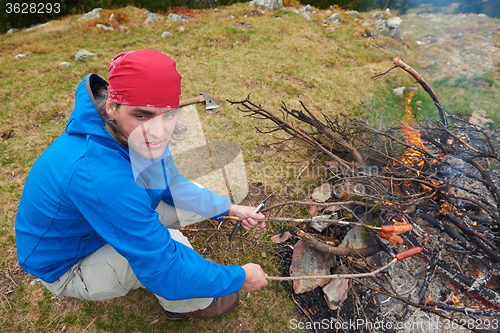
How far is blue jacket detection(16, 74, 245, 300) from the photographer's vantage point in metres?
1.31

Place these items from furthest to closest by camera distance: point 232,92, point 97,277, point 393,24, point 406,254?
point 393,24 < point 232,92 < point 406,254 < point 97,277

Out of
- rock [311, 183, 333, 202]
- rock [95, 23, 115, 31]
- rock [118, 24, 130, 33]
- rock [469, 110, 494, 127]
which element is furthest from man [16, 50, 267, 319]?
rock [95, 23, 115, 31]

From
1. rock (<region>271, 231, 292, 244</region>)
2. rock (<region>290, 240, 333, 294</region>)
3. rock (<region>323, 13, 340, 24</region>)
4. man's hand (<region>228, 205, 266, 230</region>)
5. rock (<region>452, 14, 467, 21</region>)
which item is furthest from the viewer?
rock (<region>452, 14, 467, 21</region>)

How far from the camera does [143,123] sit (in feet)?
4.54

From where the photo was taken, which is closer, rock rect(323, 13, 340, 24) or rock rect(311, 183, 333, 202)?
rock rect(311, 183, 333, 202)

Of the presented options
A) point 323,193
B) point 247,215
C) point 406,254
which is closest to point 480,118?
point 323,193

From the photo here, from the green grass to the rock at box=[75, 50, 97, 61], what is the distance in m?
0.16

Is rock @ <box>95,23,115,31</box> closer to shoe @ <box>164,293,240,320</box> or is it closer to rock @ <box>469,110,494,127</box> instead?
shoe @ <box>164,293,240,320</box>

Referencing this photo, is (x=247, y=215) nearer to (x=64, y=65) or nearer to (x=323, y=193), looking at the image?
(x=323, y=193)

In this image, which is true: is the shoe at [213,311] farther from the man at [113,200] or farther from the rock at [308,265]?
the rock at [308,265]

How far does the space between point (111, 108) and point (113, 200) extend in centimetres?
52

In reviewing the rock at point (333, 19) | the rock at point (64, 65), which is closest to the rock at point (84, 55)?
the rock at point (64, 65)

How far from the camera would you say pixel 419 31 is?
9.73 meters

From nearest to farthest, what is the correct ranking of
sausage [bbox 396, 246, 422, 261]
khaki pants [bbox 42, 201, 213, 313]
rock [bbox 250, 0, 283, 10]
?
1. khaki pants [bbox 42, 201, 213, 313]
2. sausage [bbox 396, 246, 422, 261]
3. rock [bbox 250, 0, 283, 10]
